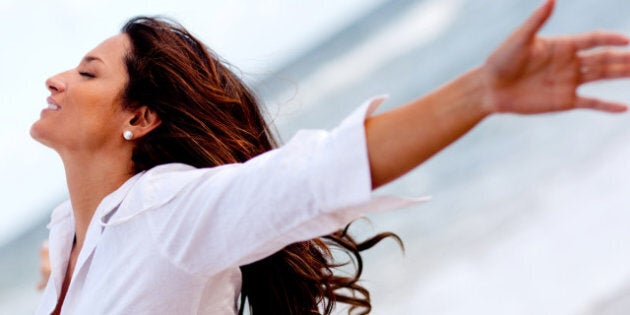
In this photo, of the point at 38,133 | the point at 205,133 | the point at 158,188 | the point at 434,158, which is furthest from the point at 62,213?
the point at 434,158

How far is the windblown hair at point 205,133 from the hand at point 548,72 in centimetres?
65

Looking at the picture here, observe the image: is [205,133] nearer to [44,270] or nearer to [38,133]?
[38,133]

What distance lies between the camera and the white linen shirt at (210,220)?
107 centimetres

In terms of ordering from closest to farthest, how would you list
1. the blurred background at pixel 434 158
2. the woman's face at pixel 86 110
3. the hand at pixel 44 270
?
the woman's face at pixel 86 110
the hand at pixel 44 270
the blurred background at pixel 434 158

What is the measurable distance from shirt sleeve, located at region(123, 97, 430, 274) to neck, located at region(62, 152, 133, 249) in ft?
0.97

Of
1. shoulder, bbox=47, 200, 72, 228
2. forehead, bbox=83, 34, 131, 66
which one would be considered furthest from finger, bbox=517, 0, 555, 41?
shoulder, bbox=47, 200, 72, 228

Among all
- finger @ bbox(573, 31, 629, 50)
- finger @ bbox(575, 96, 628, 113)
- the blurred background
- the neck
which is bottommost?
→ the blurred background

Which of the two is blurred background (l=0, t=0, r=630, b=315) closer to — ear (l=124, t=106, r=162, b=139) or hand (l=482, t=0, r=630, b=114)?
ear (l=124, t=106, r=162, b=139)

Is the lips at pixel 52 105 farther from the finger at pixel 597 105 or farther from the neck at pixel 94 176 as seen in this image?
the finger at pixel 597 105

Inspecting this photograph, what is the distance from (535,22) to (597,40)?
69 millimetres

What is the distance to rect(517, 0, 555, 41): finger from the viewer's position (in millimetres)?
997

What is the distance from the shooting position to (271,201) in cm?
111

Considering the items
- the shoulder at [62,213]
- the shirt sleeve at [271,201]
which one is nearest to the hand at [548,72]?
the shirt sleeve at [271,201]

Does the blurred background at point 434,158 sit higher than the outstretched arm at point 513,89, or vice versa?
the outstretched arm at point 513,89
